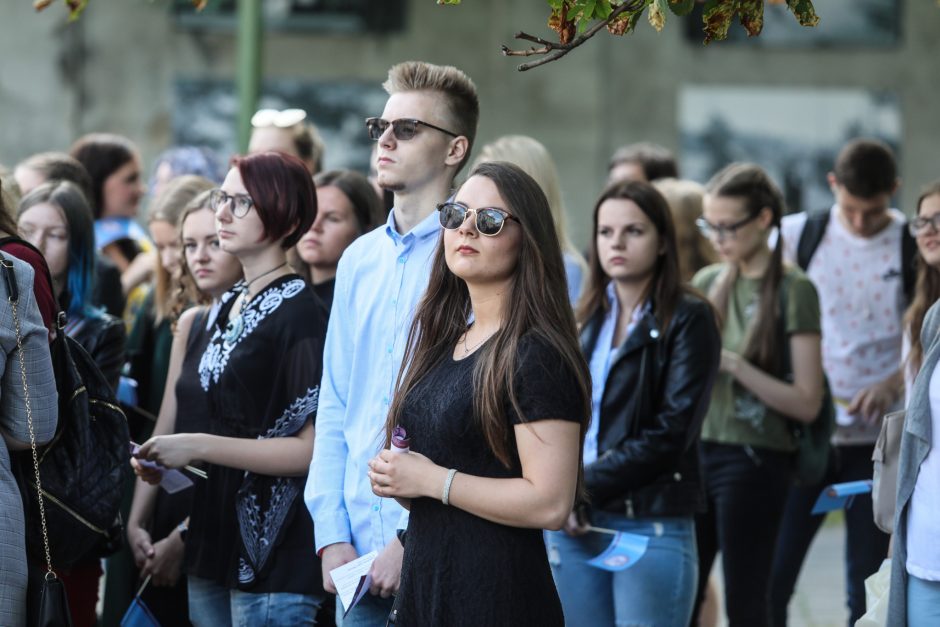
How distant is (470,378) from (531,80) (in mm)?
9973

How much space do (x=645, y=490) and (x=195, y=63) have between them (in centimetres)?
900

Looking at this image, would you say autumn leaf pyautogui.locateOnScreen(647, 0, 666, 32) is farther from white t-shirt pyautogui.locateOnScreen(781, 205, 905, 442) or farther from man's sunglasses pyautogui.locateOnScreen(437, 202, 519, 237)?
white t-shirt pyautogui.locateOnScreen(781, 205, 905, 442)

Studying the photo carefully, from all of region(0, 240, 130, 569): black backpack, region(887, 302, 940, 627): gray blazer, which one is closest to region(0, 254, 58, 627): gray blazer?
region(0, 240, 130, 569): black backpack

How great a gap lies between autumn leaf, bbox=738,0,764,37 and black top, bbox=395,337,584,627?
0.93 metres

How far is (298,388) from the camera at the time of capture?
4578 mm

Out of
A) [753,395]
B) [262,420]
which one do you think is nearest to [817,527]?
[753,395]

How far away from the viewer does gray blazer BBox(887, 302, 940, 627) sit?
4.20 m

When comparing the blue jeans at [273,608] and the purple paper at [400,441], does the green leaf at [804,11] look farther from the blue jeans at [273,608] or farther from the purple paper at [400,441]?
the blue jeans at [273,608]

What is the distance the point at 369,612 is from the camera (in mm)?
4012

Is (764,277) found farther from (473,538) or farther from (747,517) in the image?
(473,538)

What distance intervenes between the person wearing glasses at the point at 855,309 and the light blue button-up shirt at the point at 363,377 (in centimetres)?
297

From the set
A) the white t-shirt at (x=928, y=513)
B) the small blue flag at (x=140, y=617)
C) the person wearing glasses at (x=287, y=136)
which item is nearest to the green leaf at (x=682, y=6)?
the white t-shirt at (x=928, y=513)

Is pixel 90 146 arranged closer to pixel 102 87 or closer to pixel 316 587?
pixel 316 587

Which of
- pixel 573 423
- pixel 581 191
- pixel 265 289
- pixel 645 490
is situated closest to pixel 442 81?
pixel 265 289
